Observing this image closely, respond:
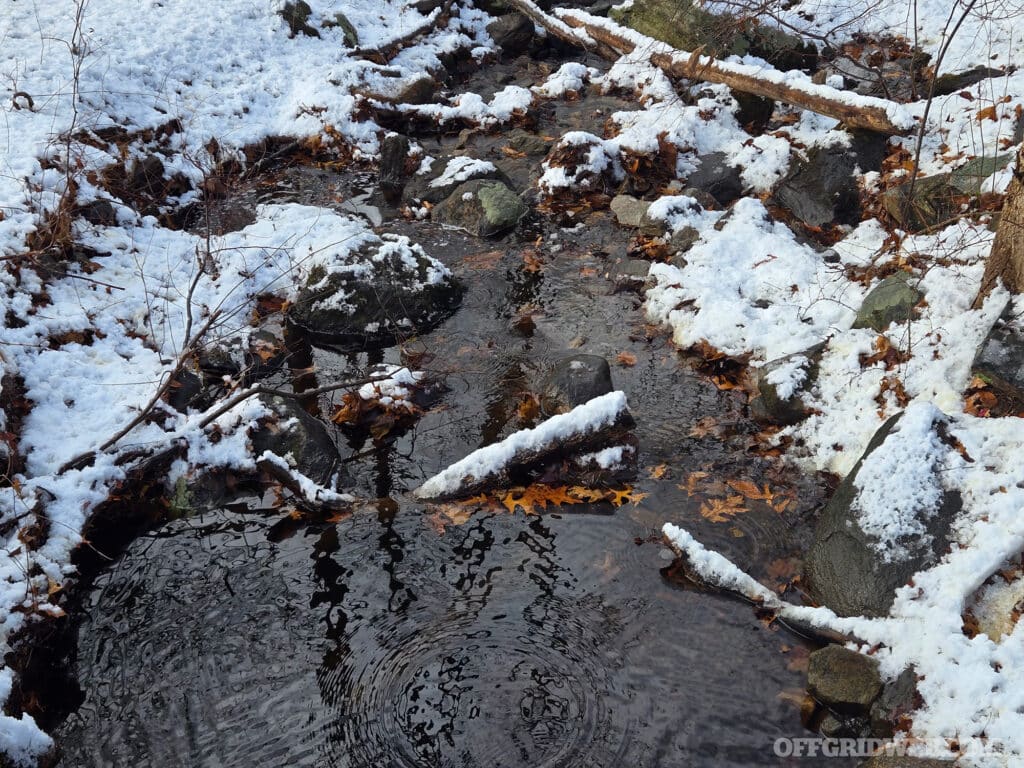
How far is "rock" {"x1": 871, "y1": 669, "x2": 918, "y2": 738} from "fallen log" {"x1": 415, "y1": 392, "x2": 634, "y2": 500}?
9.34 feet

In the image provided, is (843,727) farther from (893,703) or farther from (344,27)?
(344,27)

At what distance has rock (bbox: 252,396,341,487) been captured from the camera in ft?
21.3

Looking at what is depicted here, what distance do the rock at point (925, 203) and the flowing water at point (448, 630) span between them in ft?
10.4

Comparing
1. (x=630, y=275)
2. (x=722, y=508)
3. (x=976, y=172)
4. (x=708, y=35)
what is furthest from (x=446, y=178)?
(x=722, y=508)

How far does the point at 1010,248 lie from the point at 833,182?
145 inches

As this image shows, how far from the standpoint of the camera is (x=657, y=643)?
499 centimetres

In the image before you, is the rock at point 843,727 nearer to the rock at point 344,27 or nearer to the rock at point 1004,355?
the rock at point 1004,355

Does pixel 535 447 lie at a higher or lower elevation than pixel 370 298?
higher

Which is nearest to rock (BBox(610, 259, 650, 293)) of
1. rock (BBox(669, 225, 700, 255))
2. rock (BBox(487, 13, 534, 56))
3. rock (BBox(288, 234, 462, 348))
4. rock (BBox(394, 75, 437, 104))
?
rock (BBox(669, 225, 700, 255))

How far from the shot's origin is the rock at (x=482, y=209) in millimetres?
10336

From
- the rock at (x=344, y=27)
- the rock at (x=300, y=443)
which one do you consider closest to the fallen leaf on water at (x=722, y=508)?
the rock at (x=300, y=443)

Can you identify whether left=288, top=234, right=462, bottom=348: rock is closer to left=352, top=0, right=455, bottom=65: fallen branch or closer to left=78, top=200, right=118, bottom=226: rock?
left=78, top=200, right=118, bottom=226: rock

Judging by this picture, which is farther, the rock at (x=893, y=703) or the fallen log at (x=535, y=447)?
the fallen log at (x=535, y=447)

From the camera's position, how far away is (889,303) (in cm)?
682
